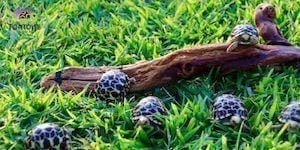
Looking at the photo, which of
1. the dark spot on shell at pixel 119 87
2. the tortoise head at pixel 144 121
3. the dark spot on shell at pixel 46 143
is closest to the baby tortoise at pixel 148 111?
the tortoise head at pixel 144 121

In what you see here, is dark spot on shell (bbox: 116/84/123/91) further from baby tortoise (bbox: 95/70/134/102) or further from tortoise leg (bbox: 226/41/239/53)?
tortoise leg (bbox: 226/41/239/53)

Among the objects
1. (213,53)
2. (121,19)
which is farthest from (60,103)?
(121,19)

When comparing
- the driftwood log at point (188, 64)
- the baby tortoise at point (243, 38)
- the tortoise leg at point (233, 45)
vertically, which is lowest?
the driftwood log at point (188, 64)

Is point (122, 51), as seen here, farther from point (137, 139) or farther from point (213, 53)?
point (137, 139)

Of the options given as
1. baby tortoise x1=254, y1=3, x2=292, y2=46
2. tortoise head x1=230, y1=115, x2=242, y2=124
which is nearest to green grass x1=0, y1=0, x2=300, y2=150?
tortoise head x1=230, y1=115, x2=242, y2=124

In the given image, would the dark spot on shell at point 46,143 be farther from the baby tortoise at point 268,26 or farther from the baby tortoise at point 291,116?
the baby tortoise at point 268,26

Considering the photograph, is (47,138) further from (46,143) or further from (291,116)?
(291,116)

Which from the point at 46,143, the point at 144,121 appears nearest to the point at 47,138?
the point at 46,143
